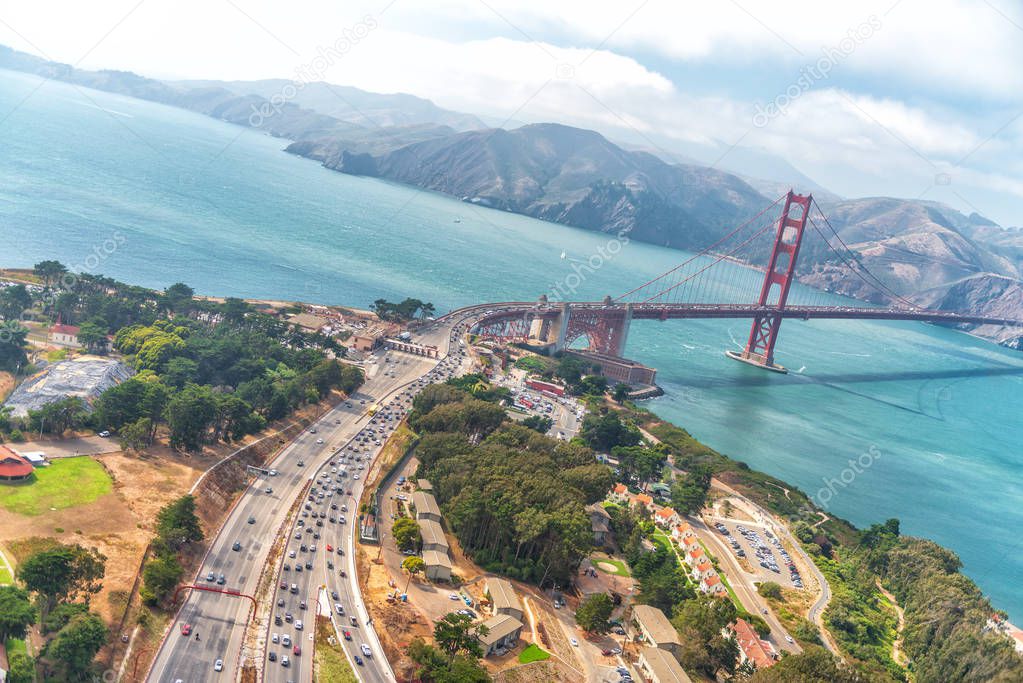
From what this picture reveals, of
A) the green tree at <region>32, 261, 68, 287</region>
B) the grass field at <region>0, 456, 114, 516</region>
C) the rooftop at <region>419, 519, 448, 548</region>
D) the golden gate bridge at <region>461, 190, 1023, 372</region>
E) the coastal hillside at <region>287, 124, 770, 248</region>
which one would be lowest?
the grass field at <region>0, 456, 114, 516</region>

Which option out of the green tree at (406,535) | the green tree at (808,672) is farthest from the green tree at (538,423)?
the green tree at (808,672)

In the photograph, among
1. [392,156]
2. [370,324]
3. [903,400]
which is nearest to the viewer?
[370,324]

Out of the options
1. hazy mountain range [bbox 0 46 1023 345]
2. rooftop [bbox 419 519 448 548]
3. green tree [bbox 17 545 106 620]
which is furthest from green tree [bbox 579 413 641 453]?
hazy mountain range [bbox 0 46 1023 345]

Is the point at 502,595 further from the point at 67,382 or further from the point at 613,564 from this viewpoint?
the point at 67,382

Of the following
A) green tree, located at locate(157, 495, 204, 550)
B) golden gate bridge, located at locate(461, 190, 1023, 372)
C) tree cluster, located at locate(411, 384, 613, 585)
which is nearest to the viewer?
green tree, located at locate(157, 495, 204, 550)

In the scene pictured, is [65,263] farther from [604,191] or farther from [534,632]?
[604,191]

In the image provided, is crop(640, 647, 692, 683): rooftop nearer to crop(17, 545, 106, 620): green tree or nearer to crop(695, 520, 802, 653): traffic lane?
crop(695, 520, 802, 653): traffic lane

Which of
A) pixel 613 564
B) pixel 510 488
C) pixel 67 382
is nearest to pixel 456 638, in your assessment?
pixel 510 488

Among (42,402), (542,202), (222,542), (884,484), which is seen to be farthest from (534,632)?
(542,202)
